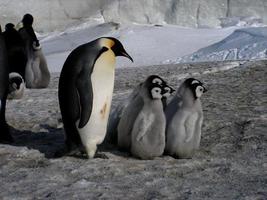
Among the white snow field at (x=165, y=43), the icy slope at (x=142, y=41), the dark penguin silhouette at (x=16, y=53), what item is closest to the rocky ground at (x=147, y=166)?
the dark penguin silhouette at (x=16, y=53)

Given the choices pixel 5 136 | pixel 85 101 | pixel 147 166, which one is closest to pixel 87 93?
pixel 85 101

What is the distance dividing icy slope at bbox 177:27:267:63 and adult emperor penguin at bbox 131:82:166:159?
20.8 feet

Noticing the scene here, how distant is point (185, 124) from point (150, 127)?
21 centimetres

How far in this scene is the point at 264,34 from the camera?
10.7 metres

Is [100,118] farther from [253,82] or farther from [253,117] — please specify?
[253,82]

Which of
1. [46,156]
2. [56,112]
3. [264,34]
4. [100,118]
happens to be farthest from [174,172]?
[264,34]

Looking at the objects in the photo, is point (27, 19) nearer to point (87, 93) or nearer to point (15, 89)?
point (15, 89)

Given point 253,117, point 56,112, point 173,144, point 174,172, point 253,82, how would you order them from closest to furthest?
1. point 174,172
2. point 173,144
3. point 253,117
4. point 56,112
5. point 253,82

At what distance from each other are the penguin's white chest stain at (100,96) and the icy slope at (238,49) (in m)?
6.35

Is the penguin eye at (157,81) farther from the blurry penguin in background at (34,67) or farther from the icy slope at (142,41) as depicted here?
the icy slope at (142,41)

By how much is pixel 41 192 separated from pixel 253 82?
3325 millimetres

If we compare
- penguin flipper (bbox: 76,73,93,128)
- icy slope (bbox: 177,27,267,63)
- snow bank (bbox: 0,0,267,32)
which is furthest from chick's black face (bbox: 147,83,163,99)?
snow bank (bbox: 0,0,267,32)

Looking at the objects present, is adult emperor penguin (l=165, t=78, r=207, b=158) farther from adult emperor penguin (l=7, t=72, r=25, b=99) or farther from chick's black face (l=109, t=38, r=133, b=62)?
adult emperor penguin (l=7, t=72, r=25, b=99)

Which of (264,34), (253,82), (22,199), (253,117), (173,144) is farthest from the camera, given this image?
(264,34)
